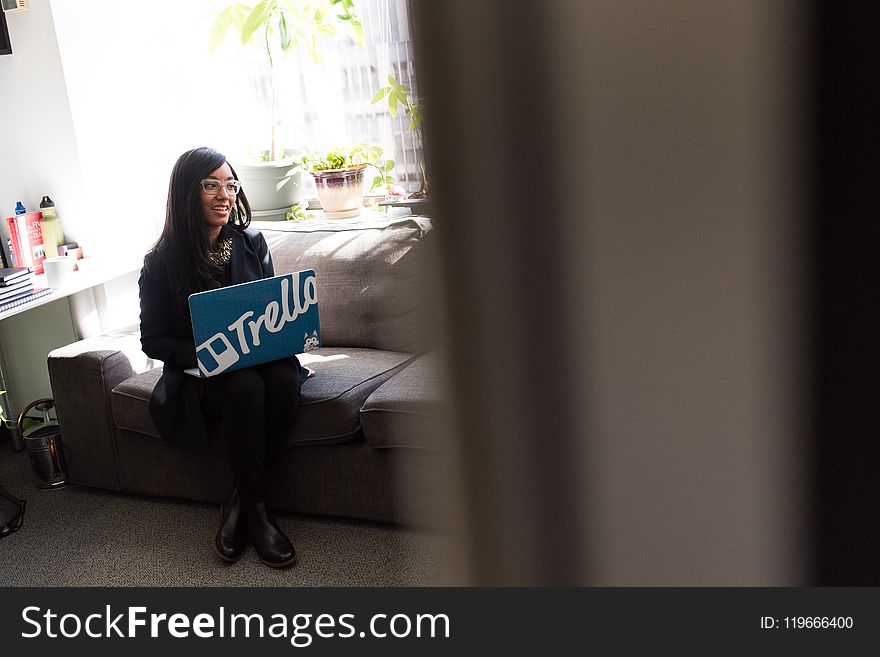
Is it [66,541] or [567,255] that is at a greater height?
[567,255]

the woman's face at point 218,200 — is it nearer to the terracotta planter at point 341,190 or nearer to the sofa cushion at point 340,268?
the sofa cushion at point 340,268

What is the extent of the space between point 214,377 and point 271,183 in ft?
3.78

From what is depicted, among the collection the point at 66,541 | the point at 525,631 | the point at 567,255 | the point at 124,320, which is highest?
the point at 567,255

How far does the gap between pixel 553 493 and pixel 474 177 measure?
0.08 meters

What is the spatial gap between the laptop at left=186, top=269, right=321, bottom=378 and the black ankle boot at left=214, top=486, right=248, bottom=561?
36 centimetres

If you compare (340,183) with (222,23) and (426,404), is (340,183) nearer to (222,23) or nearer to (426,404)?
(222,23)

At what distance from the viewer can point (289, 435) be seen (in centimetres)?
220

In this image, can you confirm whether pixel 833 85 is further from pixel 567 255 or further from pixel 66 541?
pixel 66 541

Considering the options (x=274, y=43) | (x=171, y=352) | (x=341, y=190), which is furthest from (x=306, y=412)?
(x=274, y=43)

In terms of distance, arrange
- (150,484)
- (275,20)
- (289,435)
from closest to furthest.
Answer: (289,435) → (150,484) → (275,20)

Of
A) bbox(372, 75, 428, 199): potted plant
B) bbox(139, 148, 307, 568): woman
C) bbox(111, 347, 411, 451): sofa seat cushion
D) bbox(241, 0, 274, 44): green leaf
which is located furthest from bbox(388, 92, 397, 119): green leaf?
bbox(241, 0, 274, 44): green leaf

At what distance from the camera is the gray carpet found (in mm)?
2041

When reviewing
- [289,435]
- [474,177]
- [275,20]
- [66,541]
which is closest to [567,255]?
[474,177]

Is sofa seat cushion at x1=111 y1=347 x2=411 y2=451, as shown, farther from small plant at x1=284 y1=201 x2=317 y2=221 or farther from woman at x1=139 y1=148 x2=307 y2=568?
small plant at x1=284 y1=201 x2=317 y2=221
